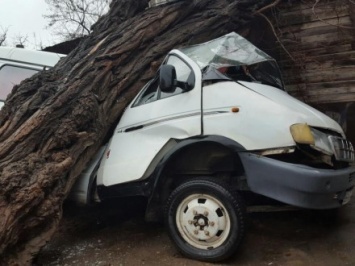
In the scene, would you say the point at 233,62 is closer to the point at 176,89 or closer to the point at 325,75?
the point at 176,89

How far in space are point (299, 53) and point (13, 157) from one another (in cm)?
554

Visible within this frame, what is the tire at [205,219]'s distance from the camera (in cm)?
383

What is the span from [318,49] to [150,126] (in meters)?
4.54

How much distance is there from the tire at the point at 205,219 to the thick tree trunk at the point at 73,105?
1.31 metres

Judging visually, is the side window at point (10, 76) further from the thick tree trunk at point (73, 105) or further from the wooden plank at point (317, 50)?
the wooden plank at point (317, 50)

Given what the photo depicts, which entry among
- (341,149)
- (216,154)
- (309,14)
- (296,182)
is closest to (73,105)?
(216,154)

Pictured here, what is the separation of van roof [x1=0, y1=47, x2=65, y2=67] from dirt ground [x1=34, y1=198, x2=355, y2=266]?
2457 millimetres

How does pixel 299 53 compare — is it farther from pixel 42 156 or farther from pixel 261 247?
pixel 42 156

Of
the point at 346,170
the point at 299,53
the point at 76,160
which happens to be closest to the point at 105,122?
the point at 76,160

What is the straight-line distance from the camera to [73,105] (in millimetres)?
4867

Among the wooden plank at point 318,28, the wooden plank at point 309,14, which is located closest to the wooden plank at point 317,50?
the wooden plank at point 318,28

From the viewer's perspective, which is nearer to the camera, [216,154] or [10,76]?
[216,154]

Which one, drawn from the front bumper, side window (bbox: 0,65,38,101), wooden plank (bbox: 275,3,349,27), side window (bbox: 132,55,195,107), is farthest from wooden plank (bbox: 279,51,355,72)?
side window (bbox: 0,65,38,101)

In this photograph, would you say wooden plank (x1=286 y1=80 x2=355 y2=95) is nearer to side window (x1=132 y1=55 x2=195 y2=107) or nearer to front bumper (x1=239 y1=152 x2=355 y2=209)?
side window (x1=132 y1=55 x2=195 y2=107)
